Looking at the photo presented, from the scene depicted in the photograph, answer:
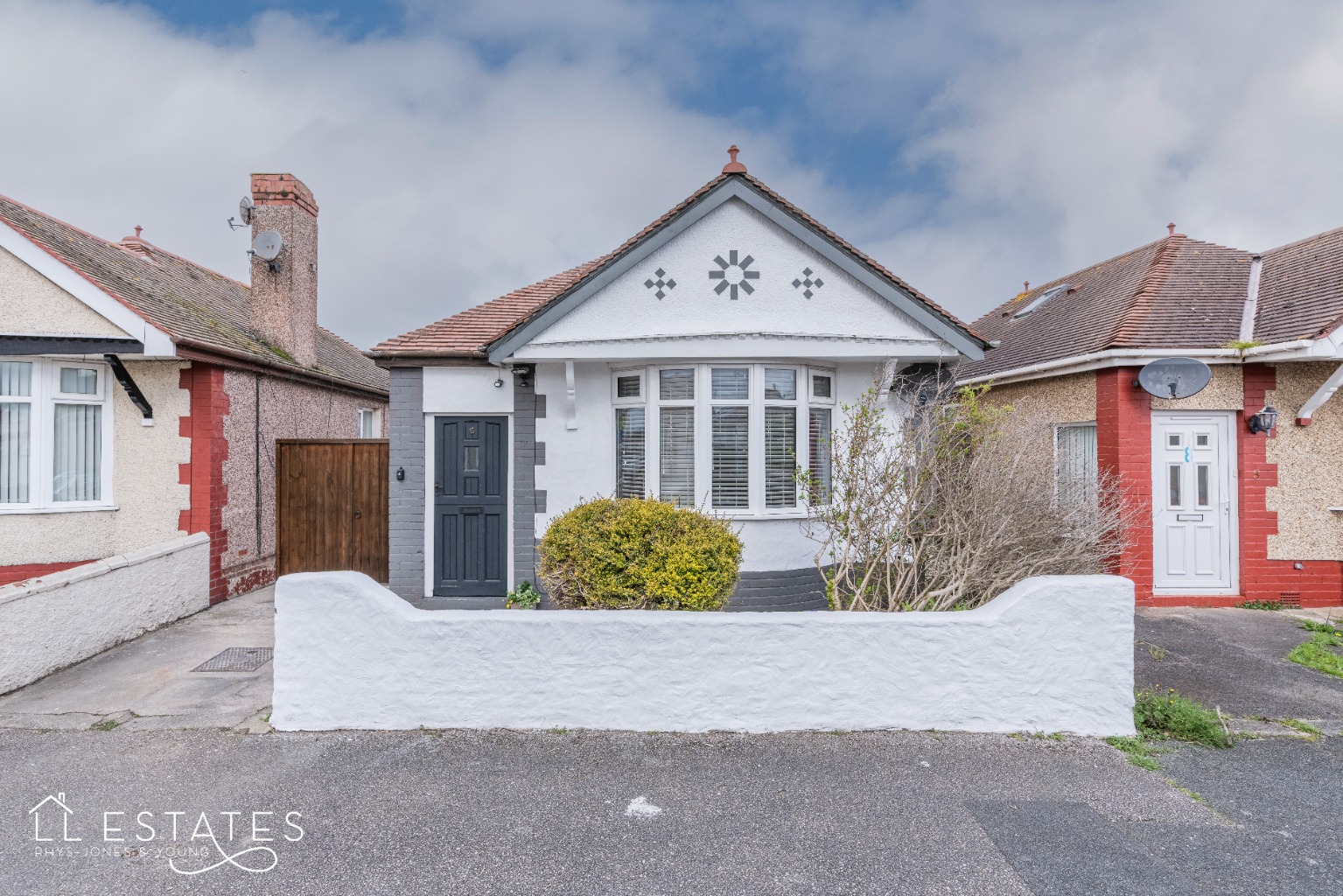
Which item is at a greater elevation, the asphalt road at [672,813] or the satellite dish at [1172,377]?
the satellite dish at [1172,377]

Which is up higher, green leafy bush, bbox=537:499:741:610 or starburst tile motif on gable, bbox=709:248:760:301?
starburst tile motif on gable, bbox=709:248:760:301

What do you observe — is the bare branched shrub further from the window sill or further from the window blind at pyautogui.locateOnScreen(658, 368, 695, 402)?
the window sill

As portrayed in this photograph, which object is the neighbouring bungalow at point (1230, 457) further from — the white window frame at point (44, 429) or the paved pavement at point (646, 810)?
the white window frame at point (44, 429)

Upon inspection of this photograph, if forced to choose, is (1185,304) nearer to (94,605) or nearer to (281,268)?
(94,605)

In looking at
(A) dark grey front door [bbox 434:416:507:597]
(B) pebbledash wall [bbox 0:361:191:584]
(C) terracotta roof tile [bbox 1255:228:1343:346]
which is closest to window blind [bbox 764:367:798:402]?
(A) dark grey front door [bbox 434:416:507:597]

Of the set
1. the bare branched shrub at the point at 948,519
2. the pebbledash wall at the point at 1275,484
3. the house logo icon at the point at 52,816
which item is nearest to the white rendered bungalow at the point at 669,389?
the bare branched shrub at the point at 948,519

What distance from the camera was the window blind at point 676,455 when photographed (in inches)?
293

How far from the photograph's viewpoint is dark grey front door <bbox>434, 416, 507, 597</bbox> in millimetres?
8094

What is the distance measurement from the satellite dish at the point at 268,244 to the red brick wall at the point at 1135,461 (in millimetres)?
12642

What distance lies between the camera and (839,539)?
19.5ft

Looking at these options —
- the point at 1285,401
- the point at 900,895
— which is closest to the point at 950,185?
the point at 1285,401

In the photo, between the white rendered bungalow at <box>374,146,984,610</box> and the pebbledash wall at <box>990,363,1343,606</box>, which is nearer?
the white rendered bungalow at <box>374,146,984,610</box>

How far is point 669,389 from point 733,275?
1.52m

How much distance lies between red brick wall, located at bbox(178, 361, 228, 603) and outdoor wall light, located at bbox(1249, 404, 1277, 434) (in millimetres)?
13553
